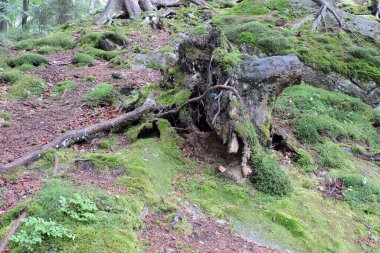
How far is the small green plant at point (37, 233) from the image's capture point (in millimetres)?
3192

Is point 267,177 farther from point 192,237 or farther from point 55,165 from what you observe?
point 55,165

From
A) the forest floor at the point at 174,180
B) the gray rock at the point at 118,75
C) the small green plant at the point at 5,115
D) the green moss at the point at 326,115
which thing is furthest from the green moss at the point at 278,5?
the small green plant at the point at 5,115

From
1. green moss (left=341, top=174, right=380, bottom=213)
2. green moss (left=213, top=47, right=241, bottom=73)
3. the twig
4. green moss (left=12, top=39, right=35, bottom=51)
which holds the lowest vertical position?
green moss (left=341, top=174, right=380, bottom=213)

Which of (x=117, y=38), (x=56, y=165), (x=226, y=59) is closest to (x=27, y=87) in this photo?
(x=117, y=38)

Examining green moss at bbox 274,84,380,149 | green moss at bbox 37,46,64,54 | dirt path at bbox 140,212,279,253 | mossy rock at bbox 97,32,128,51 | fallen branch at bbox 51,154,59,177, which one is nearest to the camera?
dirt path at bbox 140,212,279,253

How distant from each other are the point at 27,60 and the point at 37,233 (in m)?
9.73

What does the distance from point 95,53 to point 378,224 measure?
35.8 feet

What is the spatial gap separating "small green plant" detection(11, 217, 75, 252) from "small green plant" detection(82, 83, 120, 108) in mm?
5926

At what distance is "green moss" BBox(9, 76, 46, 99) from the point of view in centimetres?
935

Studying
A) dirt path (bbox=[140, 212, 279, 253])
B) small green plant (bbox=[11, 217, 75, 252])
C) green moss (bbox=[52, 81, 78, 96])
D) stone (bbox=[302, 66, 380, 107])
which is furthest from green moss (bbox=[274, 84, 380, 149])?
small green plant (bbox=[11, 217, 75, 252])

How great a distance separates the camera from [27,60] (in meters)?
11.5

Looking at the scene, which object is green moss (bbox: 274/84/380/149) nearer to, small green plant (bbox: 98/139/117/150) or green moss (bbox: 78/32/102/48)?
small green plant (bbox: 98/139/117/150)

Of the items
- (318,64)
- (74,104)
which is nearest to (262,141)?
(74,104)

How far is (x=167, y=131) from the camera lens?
22.5 ft
